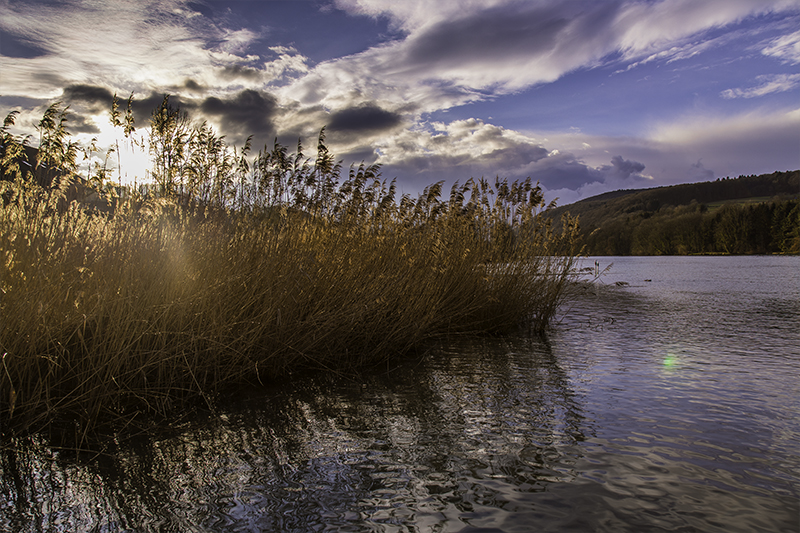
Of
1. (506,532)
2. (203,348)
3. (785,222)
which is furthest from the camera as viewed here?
(785,222)

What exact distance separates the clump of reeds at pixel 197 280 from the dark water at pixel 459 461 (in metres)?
0.50

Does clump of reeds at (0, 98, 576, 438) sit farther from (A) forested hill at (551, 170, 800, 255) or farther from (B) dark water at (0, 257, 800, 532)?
(A) forested hill at (551, 170, 800, 255)

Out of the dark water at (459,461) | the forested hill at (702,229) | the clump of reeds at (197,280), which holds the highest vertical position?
the forested hill at (702,229)

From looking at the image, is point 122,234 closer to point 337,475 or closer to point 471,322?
point 337,475

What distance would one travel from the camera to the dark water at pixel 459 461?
246cm

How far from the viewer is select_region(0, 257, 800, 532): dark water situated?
2.46 meters

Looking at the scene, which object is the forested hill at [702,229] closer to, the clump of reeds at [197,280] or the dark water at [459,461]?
the clump of reeds at [197,280]

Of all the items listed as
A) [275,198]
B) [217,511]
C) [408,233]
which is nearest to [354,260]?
[275,198]

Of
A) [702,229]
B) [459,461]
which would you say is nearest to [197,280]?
[459,461]

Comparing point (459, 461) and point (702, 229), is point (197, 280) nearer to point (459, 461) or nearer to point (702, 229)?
point (459, 461)

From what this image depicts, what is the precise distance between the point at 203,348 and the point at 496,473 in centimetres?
284

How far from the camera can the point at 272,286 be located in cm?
486

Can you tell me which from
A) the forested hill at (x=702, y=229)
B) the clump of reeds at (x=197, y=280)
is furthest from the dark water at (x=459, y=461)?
the forested hill at (x=702, y=229)

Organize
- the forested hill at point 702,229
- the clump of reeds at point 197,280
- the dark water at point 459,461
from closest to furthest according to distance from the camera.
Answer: the dark water at point 459,461 → the clump of reeds at point 197,280 → the forested hill at point 702,229
